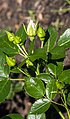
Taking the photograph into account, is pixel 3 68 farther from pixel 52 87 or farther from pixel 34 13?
pixel 34 13

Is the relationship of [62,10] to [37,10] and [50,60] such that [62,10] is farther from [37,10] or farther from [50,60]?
[50,60]

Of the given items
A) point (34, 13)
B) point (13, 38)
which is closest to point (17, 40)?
point (13, 38)

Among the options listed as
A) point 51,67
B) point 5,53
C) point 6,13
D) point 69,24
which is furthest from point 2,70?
point 6,13

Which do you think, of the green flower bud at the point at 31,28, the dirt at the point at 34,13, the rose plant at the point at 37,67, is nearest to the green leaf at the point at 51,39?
the rose plant at the point at 37,67

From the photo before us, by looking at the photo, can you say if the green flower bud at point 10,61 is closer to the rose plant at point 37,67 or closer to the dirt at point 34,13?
the rose plant at point 37,67

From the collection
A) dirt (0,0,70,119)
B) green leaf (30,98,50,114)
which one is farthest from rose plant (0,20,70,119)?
dirt (0,0,70,119)

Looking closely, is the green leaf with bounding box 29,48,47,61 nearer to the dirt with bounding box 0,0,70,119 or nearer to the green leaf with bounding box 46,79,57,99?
the green leaf with bounding box 46,79,57,99
